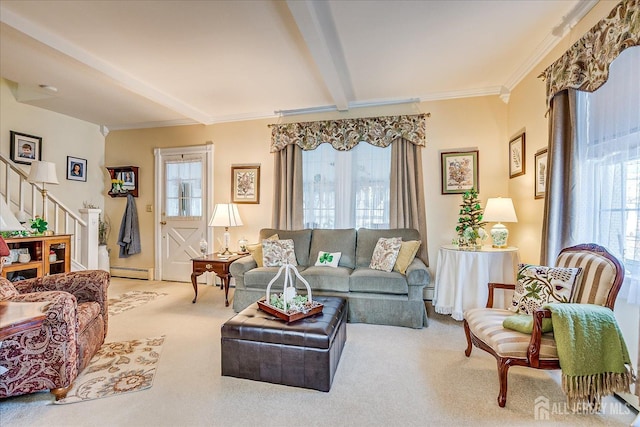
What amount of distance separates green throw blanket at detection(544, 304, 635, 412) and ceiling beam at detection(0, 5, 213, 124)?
166 inches

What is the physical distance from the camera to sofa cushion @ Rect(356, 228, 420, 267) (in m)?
3.62

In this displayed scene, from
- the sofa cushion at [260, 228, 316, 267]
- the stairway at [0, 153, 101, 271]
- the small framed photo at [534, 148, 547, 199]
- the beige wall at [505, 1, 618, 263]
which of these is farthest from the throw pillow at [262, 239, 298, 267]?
the small framed photo at [534, 148, 547, 199]

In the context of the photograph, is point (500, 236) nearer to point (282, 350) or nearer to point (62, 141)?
point (282, 350)

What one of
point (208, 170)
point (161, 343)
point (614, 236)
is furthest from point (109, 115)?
point (614, 236)

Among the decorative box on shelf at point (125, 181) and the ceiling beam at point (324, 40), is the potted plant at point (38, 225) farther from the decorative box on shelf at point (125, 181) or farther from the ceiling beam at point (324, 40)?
the ceiling beam at point (324, 40)

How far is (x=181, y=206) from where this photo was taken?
488cm

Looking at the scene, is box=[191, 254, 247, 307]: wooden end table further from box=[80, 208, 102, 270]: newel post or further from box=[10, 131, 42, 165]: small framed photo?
box=[10, 131, 42, 165]: small framed photo

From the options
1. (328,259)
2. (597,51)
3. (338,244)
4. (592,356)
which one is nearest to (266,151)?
(338,244)

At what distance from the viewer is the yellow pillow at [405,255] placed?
3188 mm

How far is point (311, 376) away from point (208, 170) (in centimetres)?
372

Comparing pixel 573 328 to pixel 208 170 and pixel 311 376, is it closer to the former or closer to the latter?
pixel 311 376

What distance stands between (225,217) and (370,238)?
2017mm

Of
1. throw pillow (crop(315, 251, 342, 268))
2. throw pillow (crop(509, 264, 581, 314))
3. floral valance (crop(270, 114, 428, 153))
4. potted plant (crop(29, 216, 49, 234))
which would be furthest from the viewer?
floral valance (crop(270, 114, 428, 153))

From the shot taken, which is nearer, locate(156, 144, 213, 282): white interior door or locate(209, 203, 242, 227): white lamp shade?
locate(209, 203, 242, 227): white lamp shade
